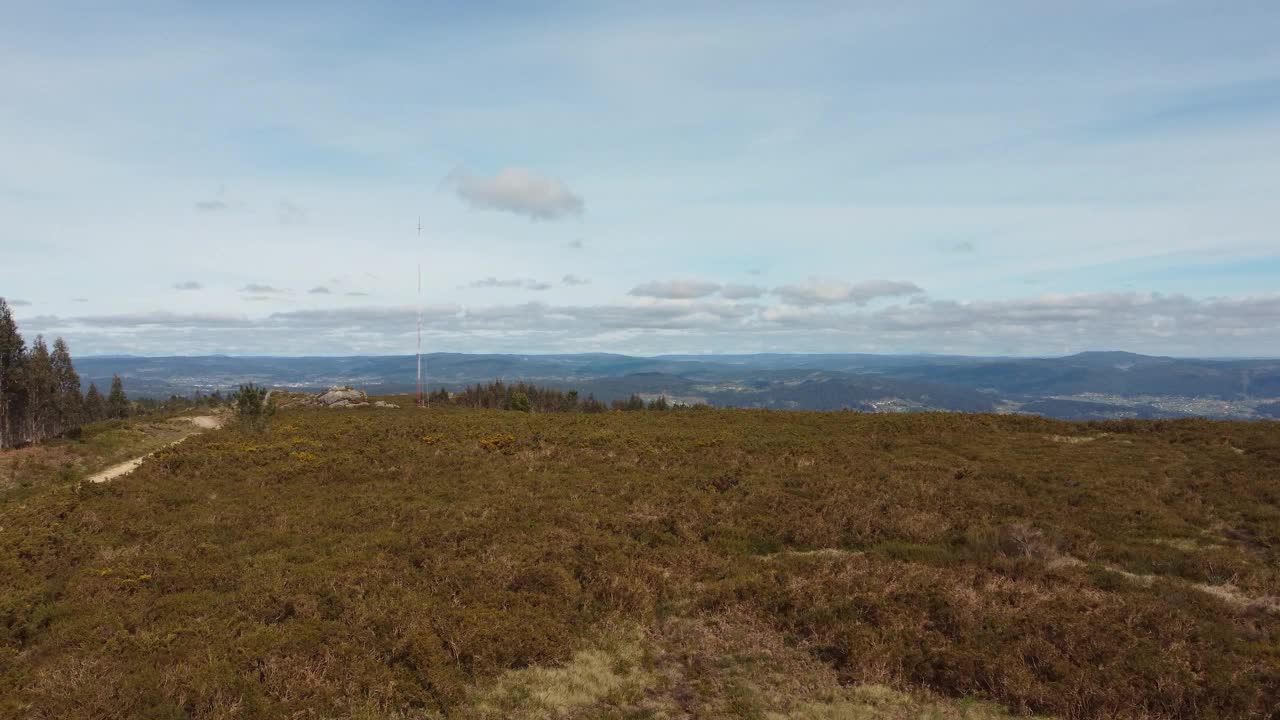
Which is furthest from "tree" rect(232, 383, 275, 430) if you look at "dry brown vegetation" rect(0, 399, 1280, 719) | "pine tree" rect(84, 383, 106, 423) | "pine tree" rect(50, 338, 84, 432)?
"pine tree" rect(84, 383, 106, 423)

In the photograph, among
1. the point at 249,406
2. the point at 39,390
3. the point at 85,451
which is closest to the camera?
the point at 249,406

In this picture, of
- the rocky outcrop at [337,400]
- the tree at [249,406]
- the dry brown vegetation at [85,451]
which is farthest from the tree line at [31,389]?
the tree at [249,406]

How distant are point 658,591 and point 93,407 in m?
157

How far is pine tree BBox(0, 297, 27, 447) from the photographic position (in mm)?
65812

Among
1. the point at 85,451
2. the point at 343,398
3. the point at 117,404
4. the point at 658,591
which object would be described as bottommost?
the point at 117,404

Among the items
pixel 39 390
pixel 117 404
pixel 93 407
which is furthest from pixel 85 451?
pixel 93 407

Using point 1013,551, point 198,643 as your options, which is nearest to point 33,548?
point 198,643

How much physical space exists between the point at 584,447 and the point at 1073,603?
2177 centimetres

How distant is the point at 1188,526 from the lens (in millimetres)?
17109

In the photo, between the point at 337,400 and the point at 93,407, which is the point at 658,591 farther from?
the point at 93,407

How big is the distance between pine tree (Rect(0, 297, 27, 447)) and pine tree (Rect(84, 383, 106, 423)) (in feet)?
194

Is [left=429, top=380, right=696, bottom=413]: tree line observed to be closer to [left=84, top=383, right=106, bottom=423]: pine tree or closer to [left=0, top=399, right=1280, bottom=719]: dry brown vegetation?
[left=0, top=399, right=1280, bottom=719]: dry brown vegetation

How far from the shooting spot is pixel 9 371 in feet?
220

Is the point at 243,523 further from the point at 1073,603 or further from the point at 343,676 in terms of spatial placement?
the point at 1073,603
